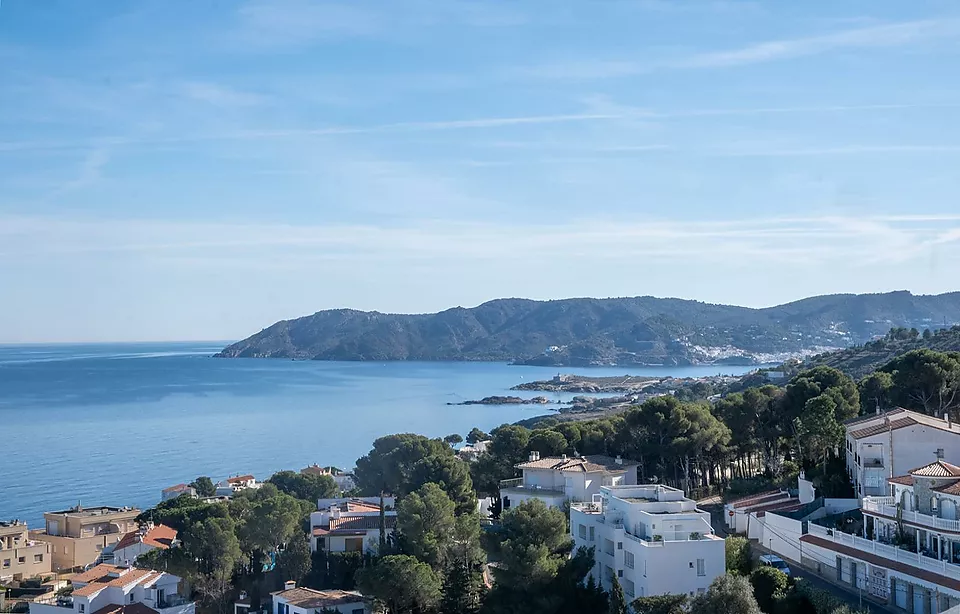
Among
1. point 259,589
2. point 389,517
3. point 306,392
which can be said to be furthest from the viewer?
point 306,392

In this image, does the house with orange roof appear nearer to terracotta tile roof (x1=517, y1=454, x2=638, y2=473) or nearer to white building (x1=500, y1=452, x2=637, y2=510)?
white building (x1=500, y1=452, x2=637, y2=510)

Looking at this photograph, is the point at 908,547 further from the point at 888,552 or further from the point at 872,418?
the point at 872,418

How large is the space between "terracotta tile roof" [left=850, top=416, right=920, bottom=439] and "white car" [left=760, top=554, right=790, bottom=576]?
4.17 meters

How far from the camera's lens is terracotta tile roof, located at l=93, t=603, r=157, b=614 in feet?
74.9

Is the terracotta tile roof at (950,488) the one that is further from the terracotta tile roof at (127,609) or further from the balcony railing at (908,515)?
the terracotta tile roof at (127,609)

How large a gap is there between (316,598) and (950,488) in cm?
1397

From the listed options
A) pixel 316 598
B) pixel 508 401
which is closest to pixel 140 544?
pixel 316 598

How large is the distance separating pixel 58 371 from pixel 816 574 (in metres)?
180

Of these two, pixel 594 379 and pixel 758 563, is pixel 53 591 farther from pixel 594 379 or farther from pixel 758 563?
pixel 594 379

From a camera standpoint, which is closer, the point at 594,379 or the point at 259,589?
the point at 259,589

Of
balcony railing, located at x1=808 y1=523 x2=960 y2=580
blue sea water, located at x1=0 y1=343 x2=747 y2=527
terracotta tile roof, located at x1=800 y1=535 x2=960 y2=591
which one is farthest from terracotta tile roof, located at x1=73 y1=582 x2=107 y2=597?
blue sea water, located at x1=0 y1=343 x2=747 y2=527

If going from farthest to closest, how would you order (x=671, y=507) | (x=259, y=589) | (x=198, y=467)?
(x=198, y=467), (x=259, y=589), (x=671, y=507)

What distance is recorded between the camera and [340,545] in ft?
91.9

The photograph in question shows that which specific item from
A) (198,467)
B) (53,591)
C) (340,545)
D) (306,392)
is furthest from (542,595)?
(306,392)
